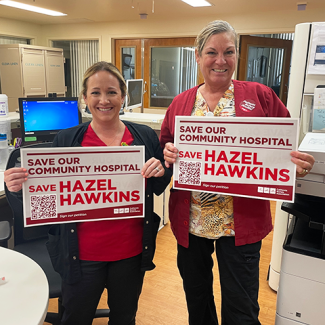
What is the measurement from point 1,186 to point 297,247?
168 cm

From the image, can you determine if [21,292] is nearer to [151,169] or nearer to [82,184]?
[82,184]

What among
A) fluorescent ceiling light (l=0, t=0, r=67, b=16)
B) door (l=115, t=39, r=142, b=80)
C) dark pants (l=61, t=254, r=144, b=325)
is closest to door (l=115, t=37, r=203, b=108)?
door (l=115, t=39, r=142, b=80)

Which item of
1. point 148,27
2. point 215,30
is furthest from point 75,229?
point 148,27

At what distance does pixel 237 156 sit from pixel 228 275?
0.50 metres

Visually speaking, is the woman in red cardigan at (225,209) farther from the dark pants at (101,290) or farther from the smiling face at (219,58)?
the dark pants at (101,290)

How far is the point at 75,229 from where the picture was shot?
1.20 meters

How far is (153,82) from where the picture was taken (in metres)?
6.71

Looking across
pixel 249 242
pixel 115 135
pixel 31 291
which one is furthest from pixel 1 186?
pixel 249 242

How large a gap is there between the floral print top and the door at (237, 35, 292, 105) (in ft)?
15.9

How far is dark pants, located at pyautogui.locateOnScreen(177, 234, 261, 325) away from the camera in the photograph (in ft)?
4.17

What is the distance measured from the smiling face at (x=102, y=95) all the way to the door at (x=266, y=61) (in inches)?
196

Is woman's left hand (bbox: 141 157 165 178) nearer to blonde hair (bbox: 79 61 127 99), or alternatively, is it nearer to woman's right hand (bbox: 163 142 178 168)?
woman's right hand (bbox: 163 142 178 168)

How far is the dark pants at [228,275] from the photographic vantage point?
1.27 metres

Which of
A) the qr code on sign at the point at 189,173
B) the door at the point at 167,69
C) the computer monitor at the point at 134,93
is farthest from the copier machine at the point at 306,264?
the door at the point at 167,69
